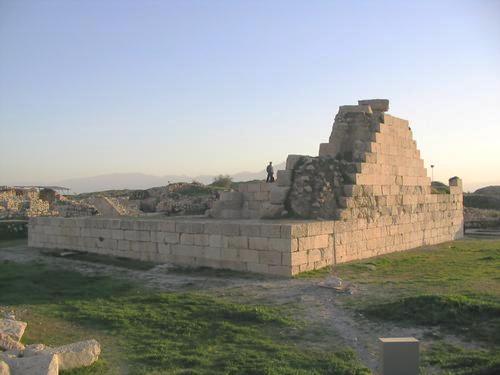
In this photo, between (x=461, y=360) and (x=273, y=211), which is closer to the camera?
(x=461, y=360)

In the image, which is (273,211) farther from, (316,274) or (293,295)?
(293,295)

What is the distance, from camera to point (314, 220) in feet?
40.3

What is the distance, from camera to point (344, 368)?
18.4ft

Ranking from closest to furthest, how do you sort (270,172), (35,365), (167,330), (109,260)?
(35,365) → (167,330) → (109,260) → (270,172)

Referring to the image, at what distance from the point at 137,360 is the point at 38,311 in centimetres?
323

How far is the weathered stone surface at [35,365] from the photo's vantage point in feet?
17.1

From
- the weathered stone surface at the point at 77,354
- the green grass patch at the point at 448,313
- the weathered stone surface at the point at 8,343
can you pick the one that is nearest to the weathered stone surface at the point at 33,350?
the weathered stone surface at the point at 77,354

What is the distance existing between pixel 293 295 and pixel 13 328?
14.8ft

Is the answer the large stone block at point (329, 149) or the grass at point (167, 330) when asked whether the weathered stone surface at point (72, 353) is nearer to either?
the grass at point (167, 330)

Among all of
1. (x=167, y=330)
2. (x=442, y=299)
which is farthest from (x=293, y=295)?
(x=167, y=330)

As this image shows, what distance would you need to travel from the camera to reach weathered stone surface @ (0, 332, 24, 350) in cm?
614

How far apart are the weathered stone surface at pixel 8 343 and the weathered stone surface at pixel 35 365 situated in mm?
843

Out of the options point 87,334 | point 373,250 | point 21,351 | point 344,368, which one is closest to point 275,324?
point 344,368

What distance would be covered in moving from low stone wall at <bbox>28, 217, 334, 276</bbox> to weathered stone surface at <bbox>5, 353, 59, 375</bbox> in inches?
238
